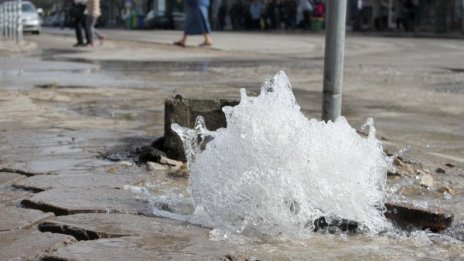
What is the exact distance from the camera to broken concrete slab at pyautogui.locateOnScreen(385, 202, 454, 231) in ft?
12.5

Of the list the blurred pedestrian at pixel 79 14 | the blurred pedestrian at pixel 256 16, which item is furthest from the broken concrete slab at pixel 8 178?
the blurred pedestrian at pixel 256 16

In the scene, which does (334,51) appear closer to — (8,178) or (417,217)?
(417,217)

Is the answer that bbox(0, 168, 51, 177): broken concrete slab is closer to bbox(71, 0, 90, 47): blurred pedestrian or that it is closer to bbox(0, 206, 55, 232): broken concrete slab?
bbox(0, 206, 55, 232): broken concrete slab

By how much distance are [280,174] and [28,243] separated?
120 centimetres

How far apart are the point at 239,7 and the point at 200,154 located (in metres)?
44.0

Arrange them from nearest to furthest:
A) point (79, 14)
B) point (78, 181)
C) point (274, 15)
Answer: point (78, 181), point (79, 14), point (274, 15)

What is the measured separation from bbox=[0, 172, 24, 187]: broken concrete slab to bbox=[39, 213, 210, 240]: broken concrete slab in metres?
1.07

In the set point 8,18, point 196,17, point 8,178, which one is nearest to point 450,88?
point 8,178

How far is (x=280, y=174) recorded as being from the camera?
3645 mm

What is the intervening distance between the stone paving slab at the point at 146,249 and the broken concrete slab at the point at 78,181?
47.1 inches

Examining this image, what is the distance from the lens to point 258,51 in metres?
19.7

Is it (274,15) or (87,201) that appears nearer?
(87,201)

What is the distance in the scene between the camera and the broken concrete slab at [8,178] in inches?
187

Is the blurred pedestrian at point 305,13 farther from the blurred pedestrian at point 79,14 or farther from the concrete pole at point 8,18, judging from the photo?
the blurred pedestrian at point 79,14
